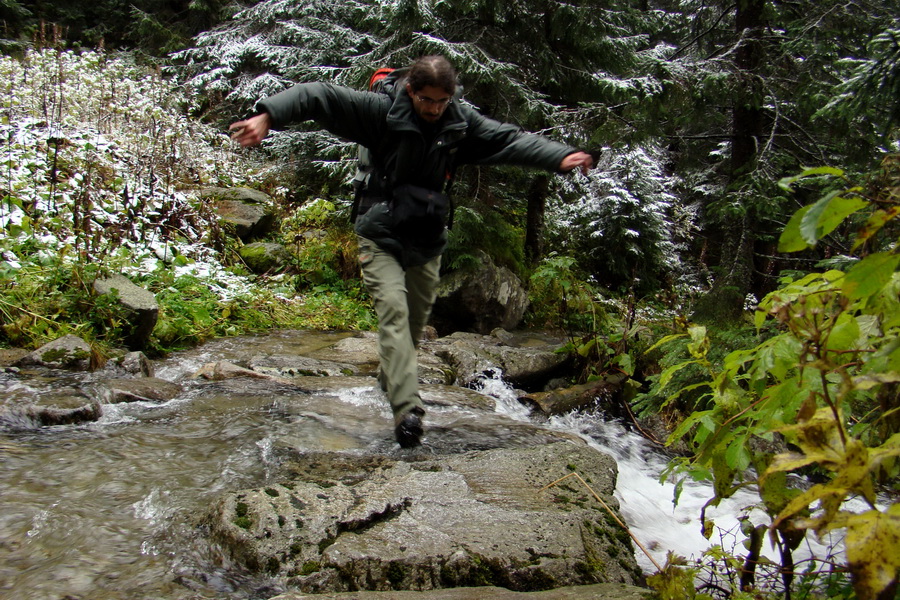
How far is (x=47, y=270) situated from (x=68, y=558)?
4.67 metres

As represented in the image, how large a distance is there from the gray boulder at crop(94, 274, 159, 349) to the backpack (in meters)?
3.31

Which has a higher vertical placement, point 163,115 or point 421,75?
point 163,115

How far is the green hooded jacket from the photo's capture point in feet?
10.9

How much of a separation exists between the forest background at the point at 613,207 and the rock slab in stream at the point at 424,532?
21.0 inches

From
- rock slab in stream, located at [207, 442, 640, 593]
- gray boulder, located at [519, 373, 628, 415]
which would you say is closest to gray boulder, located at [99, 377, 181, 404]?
rock slab in stream, located at [207, 442, 640, 593]

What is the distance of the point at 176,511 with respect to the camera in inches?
103

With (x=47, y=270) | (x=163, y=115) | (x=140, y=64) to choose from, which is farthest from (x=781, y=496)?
(x=140, y=64)

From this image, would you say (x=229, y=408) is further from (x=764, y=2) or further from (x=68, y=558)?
(x=764, y=2)

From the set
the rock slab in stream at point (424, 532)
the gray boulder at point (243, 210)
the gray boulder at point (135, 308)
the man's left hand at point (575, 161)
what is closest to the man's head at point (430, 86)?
the man's left hand at point (575, 161)

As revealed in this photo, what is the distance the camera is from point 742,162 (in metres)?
6.24

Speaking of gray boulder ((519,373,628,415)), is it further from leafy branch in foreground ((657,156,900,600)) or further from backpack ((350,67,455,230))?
leafy branch in foreground ((657,156,900,600))

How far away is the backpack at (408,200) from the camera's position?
3.47 meters

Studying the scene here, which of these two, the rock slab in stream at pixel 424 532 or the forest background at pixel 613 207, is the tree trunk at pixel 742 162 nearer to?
the forest background at pixel 613 207

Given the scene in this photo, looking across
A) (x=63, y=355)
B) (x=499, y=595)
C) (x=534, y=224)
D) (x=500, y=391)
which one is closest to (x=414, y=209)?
(x=499, y=595)
